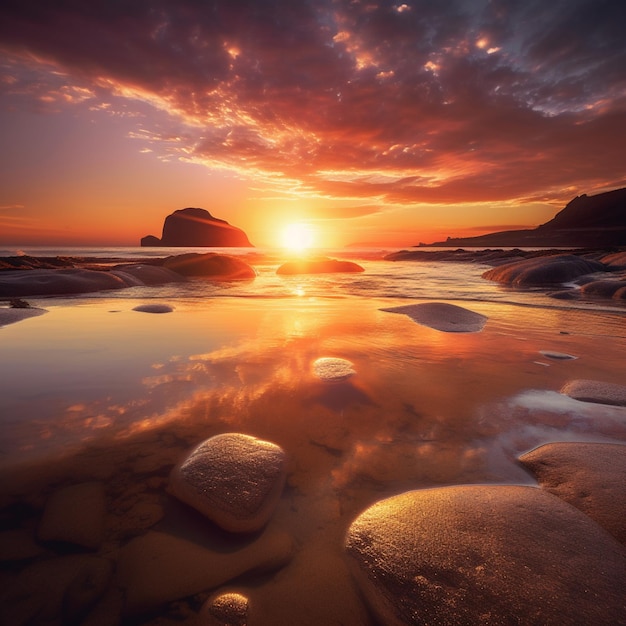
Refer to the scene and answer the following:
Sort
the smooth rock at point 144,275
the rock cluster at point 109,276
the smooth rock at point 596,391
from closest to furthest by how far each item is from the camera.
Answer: the smooth rock at point 596,391 < the rock cluster at point 109,276 < the smooth rock at point 144,275

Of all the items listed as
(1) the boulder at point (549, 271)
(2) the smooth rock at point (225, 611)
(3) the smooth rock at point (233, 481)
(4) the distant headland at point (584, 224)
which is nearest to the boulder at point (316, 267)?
(1) the boulder at point (549, 271)

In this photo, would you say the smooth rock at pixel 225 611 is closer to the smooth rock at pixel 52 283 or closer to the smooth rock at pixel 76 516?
the smooth rock at pixel 76 516

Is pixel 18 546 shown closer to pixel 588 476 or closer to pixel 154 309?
pixel 588 476

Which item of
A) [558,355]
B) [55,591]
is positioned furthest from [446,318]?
[55,591]

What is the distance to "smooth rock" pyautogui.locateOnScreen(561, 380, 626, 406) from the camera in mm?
2656

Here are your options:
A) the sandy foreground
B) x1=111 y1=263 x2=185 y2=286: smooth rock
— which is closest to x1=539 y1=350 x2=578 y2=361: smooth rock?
the sandy foreground

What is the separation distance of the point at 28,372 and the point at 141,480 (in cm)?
226

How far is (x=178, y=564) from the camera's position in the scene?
1.26 m

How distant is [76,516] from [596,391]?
3662 mm

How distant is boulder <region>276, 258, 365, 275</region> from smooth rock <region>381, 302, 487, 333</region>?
42.5 ft

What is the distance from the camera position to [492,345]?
4367 millimetres

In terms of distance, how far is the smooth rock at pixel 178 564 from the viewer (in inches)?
45.6

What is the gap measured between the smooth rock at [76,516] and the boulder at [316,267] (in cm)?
1745

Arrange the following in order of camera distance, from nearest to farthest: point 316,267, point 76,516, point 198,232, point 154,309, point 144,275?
point 76,516 < point 154,309 < point 144,275 < point 316,267 < point 198,232
